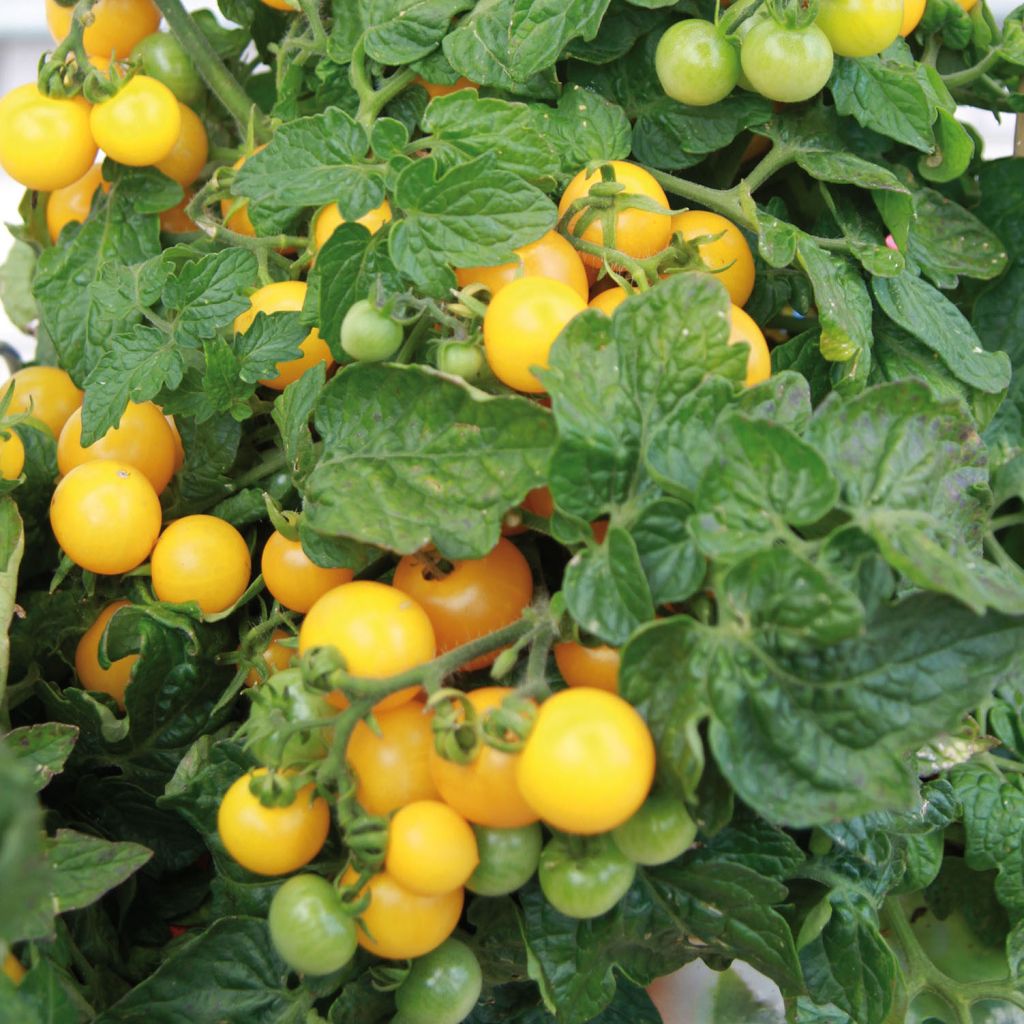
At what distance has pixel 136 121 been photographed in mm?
769

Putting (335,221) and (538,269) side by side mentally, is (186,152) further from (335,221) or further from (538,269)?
(538,269)

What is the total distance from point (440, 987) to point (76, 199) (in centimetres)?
64

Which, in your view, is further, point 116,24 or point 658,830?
point 116,24

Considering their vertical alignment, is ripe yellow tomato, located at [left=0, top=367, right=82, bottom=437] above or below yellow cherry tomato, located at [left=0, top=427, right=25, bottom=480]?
below

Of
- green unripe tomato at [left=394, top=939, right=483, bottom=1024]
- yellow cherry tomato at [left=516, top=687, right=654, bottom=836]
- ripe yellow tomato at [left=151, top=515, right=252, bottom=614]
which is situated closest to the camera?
yellow cherry tomato at [left=516, top=687, right=654, bottom=836]

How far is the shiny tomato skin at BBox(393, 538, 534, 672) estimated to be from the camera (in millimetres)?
594

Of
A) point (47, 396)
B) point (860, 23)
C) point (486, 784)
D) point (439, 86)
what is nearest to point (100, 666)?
point (47, 396)

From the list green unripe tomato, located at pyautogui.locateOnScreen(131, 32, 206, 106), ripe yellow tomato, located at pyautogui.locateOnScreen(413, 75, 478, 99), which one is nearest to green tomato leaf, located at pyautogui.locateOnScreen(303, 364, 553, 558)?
ripe yellow tomato, located at pyautogui.locateOnScreen(413, 75, 478, 99)

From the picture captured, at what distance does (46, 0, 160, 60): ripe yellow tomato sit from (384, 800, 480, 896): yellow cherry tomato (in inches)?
24.6

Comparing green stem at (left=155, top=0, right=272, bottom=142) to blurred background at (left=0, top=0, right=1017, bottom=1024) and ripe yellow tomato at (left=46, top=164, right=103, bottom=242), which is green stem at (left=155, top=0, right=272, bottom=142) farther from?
blurred background at (left=0, top=0, right=1017, bottom=1024)

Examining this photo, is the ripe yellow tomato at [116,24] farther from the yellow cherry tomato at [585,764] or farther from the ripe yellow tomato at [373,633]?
the yellow cherry tomato at [585,764]

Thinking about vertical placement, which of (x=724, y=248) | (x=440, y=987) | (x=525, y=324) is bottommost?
(x=440, y=987)

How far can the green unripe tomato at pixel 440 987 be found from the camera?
580 millimetres

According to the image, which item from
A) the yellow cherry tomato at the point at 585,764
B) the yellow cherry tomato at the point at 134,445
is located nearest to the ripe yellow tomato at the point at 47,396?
the yellow cherry tomato at the point at 134,445
